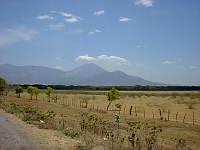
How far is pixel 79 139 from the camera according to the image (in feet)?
73.5

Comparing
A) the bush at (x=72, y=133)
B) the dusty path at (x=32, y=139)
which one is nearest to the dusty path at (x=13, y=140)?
the dusty path at (x=32, y=139)

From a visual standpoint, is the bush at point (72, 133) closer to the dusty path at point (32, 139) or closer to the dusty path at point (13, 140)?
the dusty path at point (32, 139)

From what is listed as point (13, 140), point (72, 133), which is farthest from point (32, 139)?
point (72, 133)

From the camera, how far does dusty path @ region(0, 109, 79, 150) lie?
19.0m

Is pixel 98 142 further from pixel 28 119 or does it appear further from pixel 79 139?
pixel 28 119

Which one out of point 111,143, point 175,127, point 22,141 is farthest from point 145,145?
point 175,127

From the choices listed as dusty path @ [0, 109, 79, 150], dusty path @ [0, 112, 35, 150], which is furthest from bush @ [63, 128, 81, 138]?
dusty path @ [0, 112, 35, 150]

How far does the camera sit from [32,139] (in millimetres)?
21578

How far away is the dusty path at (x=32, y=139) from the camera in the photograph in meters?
19.0

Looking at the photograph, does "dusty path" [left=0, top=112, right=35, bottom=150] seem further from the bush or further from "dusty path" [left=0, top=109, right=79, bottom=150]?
the bush

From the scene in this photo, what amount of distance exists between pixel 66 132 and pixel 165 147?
670 cm

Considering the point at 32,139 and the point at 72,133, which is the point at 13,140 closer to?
the point at 32,139

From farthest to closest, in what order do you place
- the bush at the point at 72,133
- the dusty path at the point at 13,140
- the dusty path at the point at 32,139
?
the bush at the point at 72,133 < the dusty path at the point at 32,139 < the dusty path at the point at 13,140

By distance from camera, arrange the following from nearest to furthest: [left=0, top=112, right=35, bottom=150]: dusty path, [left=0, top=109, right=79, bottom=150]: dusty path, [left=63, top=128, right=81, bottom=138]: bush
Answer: [left=0, top=112, right=35, bottom=150]: dusty path, [left=0, top=109, right=79, bottom=150]: dusty path, [left=63, top=128, right=81, bottom=138]: bush
